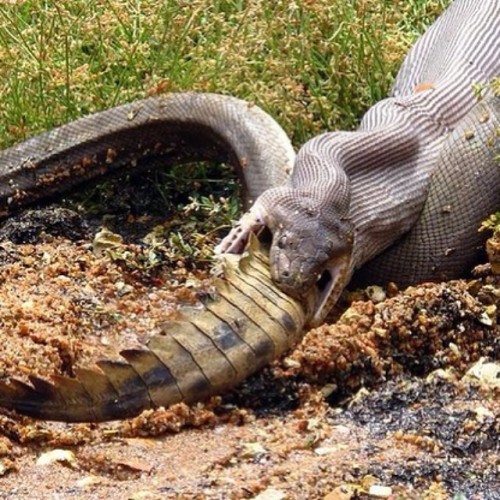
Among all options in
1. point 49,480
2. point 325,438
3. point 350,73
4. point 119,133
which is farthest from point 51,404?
point 350,73

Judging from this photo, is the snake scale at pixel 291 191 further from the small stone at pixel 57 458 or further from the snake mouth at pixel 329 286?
the small stone at pixel 57 458

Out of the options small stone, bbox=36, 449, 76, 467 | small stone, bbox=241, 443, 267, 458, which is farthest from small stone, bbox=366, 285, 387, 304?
small stone, bbox=36, 449, 76, 467

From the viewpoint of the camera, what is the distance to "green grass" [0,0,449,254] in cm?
737

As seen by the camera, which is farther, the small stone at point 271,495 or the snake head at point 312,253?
→ the snake head at point 312,253

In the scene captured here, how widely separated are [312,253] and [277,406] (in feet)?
2.41

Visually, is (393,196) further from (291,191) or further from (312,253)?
(312,253)

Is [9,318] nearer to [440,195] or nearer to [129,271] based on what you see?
[129,271]

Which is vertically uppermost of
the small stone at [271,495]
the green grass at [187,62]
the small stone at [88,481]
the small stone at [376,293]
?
the green grass at [187,62]

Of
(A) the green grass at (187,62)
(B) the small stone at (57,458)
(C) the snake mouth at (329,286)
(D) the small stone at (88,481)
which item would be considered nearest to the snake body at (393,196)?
(C) the snake mouth at (329,286)

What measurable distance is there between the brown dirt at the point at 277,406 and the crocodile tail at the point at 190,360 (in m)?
0.08

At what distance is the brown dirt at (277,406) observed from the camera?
14.4ft

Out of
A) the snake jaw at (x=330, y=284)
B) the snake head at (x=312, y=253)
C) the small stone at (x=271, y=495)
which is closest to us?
the small stone at (x=271, y=495)

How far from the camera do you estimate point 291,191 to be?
6023 millimetres

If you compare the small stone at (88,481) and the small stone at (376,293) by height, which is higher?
the small stone at (376,293)
